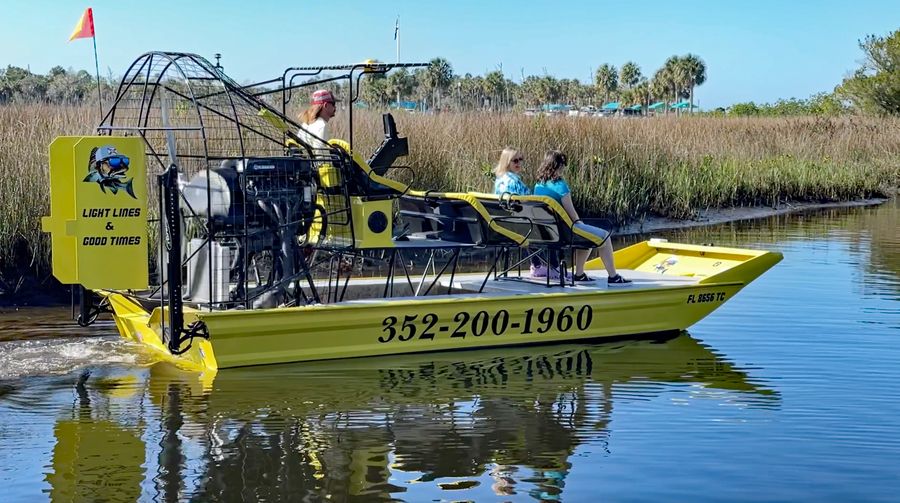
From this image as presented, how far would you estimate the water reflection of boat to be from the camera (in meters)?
6.09

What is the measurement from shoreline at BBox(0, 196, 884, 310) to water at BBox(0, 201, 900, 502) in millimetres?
797

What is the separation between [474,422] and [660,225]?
1275 centimetres

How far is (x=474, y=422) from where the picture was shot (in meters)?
7.30

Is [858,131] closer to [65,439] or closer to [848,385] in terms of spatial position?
[848,385]

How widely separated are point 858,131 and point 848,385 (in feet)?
81.1

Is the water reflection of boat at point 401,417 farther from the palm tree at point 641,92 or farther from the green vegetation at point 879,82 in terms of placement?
the palm tree at point 641,92

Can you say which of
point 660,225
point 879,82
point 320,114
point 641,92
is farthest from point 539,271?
point 641,92

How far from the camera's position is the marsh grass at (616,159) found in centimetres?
1193

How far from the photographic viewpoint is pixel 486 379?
336 inches

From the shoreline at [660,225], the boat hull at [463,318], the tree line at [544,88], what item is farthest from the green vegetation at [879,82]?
the boat hull at [463,318]

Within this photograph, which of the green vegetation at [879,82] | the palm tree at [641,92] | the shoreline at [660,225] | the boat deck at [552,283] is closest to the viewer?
the boat deck at [552,283]

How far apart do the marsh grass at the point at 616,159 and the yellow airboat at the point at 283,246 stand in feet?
7.27

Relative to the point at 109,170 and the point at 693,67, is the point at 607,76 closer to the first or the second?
the point at 693,67

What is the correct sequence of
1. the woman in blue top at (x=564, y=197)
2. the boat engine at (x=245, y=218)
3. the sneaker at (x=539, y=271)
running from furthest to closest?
the sneaker at (x=539, y=271), the woman in blue top at (x=564, y=197), the boat engine at (x=245, y=218)
